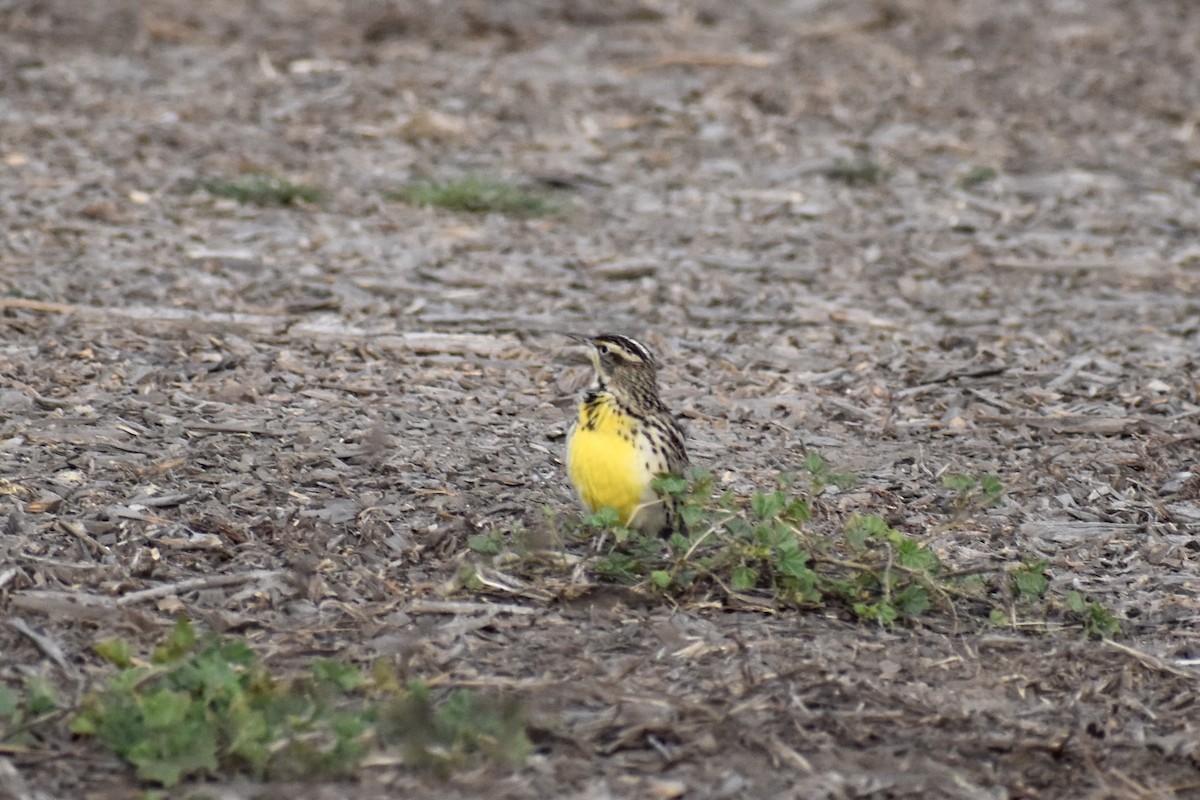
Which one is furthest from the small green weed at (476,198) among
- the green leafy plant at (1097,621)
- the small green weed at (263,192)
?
the green leafy plant at (1097,621)

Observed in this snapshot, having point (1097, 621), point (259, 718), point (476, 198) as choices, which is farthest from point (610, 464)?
point (476, 198)

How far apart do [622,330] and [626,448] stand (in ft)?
10.9

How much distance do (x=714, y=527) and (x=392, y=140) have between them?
776 cm

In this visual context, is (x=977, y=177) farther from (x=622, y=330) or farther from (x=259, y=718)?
(x=259, y=718)

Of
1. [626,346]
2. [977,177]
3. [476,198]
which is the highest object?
[626,346]

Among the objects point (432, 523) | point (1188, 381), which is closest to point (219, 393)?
point (432, 523)

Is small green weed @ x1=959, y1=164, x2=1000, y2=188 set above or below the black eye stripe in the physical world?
below

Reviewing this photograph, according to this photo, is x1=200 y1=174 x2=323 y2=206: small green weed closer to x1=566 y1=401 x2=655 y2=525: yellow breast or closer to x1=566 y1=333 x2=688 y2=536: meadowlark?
x1=566 y1=333 x2=688 y2=536: meadowlark

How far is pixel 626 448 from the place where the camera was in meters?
6.63

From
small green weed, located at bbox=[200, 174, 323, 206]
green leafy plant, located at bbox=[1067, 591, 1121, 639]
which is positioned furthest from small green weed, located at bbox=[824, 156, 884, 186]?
green leafy plant, located at bbox=[1067, 591, 1121, 639]

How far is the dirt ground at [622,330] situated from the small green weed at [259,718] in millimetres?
95

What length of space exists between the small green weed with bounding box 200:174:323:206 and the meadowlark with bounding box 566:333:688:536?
205 inches

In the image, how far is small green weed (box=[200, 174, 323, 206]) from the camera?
38.0 ft

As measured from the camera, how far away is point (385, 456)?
24.8ft
